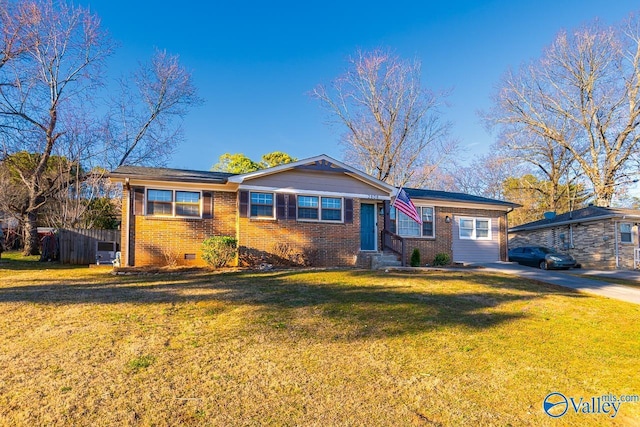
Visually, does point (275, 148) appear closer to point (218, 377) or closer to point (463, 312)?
point (463, 312)

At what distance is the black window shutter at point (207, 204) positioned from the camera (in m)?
13.8

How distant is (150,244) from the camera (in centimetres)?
1304

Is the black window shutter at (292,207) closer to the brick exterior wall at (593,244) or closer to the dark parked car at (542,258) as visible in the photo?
the dark parked car at (542,258)

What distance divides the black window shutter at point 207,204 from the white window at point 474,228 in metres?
11.6

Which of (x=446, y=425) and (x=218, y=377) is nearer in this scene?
(x=446, y=425)

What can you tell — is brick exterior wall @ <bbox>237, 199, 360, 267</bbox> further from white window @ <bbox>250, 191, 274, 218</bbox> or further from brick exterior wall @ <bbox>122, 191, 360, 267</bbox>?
white window @ <bbox>250, 191, 274, 218</bbox>

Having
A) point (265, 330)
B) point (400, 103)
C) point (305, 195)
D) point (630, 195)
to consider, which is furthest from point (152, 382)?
point (630, 195)

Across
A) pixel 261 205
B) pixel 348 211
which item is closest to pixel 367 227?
pixel 348 211

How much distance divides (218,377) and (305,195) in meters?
10.8

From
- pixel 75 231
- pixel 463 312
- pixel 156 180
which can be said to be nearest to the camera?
pixel 463 312

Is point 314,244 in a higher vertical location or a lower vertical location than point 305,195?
lower

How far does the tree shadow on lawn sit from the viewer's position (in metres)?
6.20

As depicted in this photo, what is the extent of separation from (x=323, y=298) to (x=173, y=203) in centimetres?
798

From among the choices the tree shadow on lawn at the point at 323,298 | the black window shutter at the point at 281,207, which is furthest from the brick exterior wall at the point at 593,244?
the black window shutter at the point at 281,207
